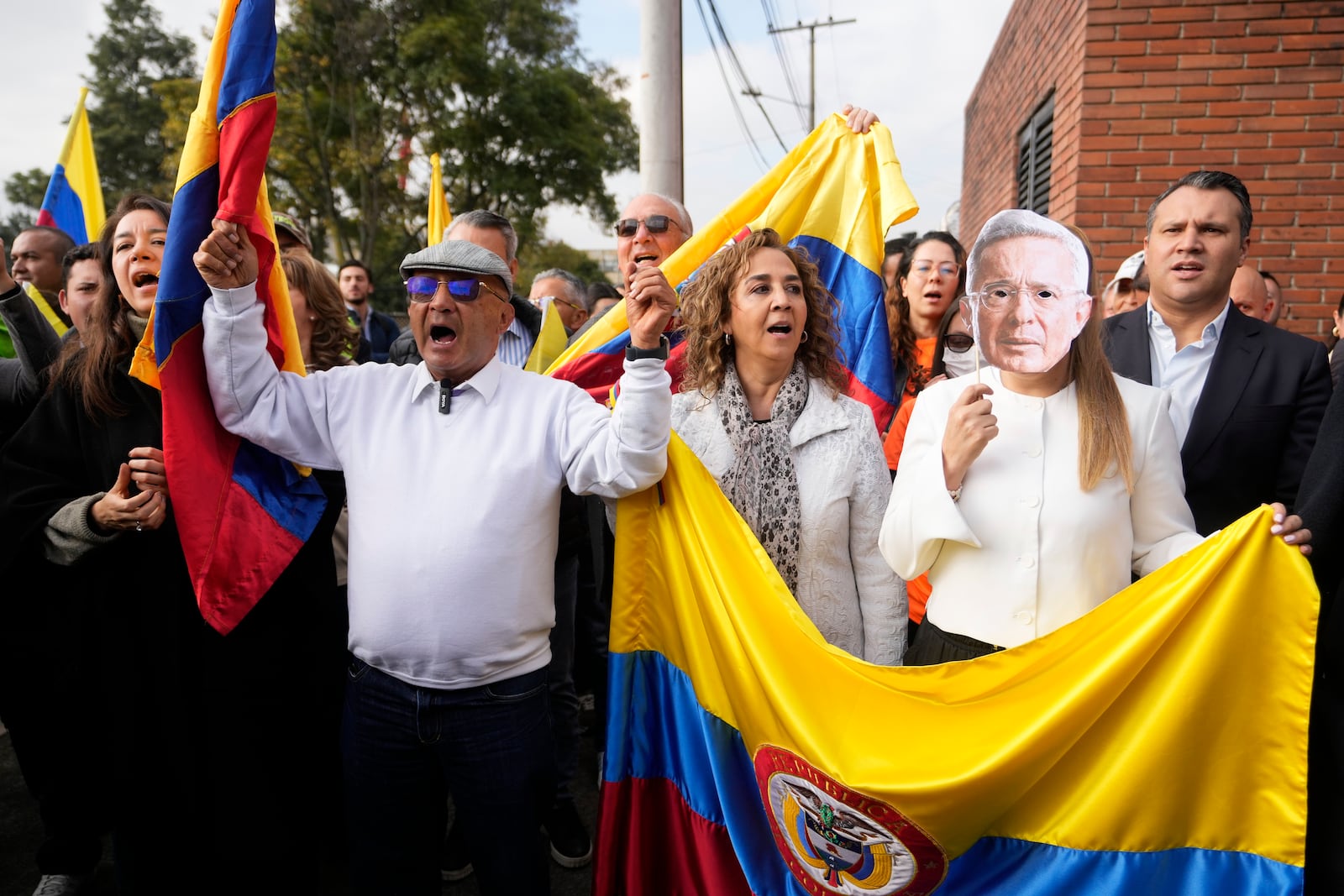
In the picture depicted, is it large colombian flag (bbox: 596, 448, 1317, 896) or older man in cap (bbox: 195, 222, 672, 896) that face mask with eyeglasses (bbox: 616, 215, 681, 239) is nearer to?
older man in cap (bbox: 195, 222, 672, 896)

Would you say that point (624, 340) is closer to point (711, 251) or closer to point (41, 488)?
point (711, 251)

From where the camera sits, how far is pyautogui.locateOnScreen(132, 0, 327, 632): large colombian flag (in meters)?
2.07

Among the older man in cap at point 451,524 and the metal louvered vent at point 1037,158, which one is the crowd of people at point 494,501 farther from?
the metal louvered vent at point 1037,158

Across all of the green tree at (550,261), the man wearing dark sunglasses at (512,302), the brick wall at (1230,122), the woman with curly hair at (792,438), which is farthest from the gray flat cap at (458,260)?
the green tree at (550,261)

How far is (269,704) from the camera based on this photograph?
95.3 inches

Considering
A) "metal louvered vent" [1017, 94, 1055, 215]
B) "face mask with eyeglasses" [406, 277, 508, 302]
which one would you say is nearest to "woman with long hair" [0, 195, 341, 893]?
"face mask with eyeglasses" [406, 277, 508, 302]

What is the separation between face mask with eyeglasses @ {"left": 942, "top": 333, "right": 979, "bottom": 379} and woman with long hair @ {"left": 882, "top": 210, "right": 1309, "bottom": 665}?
129 cm

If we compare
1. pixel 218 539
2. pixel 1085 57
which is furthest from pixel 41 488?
pixel 1085 57

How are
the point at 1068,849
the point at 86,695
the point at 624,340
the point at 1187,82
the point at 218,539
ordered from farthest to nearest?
the point at 1187,82
the point at 624,340
the point at 86,695
the point at 218,539
the point at 1068,849

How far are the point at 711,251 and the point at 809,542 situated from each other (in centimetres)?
124

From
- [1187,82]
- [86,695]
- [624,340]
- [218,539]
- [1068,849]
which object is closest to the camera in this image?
[1068,849]

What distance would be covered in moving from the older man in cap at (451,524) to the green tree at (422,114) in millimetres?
17697

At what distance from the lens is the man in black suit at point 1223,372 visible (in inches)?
102

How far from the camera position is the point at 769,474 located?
90.4 inches
